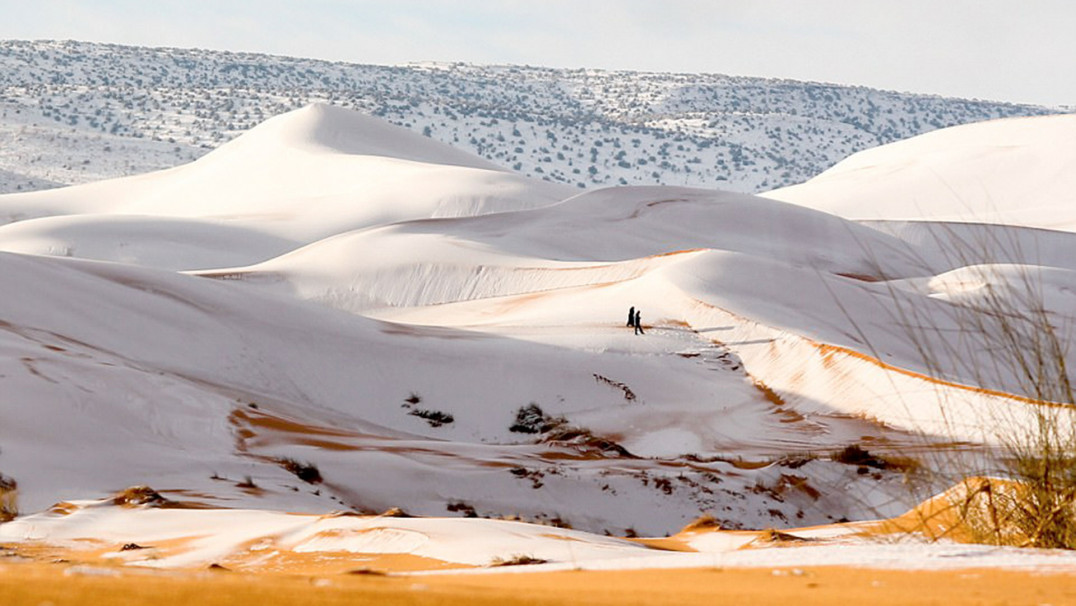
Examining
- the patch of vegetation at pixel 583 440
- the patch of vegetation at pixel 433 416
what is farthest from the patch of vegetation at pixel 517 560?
the patch of vegetation at pixel 433 416

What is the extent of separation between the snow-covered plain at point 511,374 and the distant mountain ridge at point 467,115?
45933 millimetres

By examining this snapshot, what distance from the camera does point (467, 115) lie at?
324 ft

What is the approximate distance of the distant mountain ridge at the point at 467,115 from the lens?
84562 millimetres

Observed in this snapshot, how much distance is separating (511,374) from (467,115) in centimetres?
7923

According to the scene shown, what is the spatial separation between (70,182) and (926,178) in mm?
42823

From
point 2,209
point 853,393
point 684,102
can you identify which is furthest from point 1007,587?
point 684,102

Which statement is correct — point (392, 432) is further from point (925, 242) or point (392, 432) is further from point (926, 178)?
point (926, 178)

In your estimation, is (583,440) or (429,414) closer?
(583,440)

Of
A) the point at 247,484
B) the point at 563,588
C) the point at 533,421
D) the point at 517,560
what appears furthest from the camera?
the point at 533,421

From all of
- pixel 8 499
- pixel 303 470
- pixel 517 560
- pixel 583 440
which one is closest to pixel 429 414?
pixel 583 440

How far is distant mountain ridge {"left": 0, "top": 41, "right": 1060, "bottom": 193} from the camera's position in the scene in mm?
84562

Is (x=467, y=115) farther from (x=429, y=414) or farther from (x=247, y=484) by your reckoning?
(x=247, y=484)

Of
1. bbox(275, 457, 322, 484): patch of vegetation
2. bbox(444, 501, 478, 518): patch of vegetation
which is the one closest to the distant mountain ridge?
bbox(275, 457, 322, 484): patch of vegetation

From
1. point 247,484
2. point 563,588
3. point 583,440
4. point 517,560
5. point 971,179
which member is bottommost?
point 583,440
